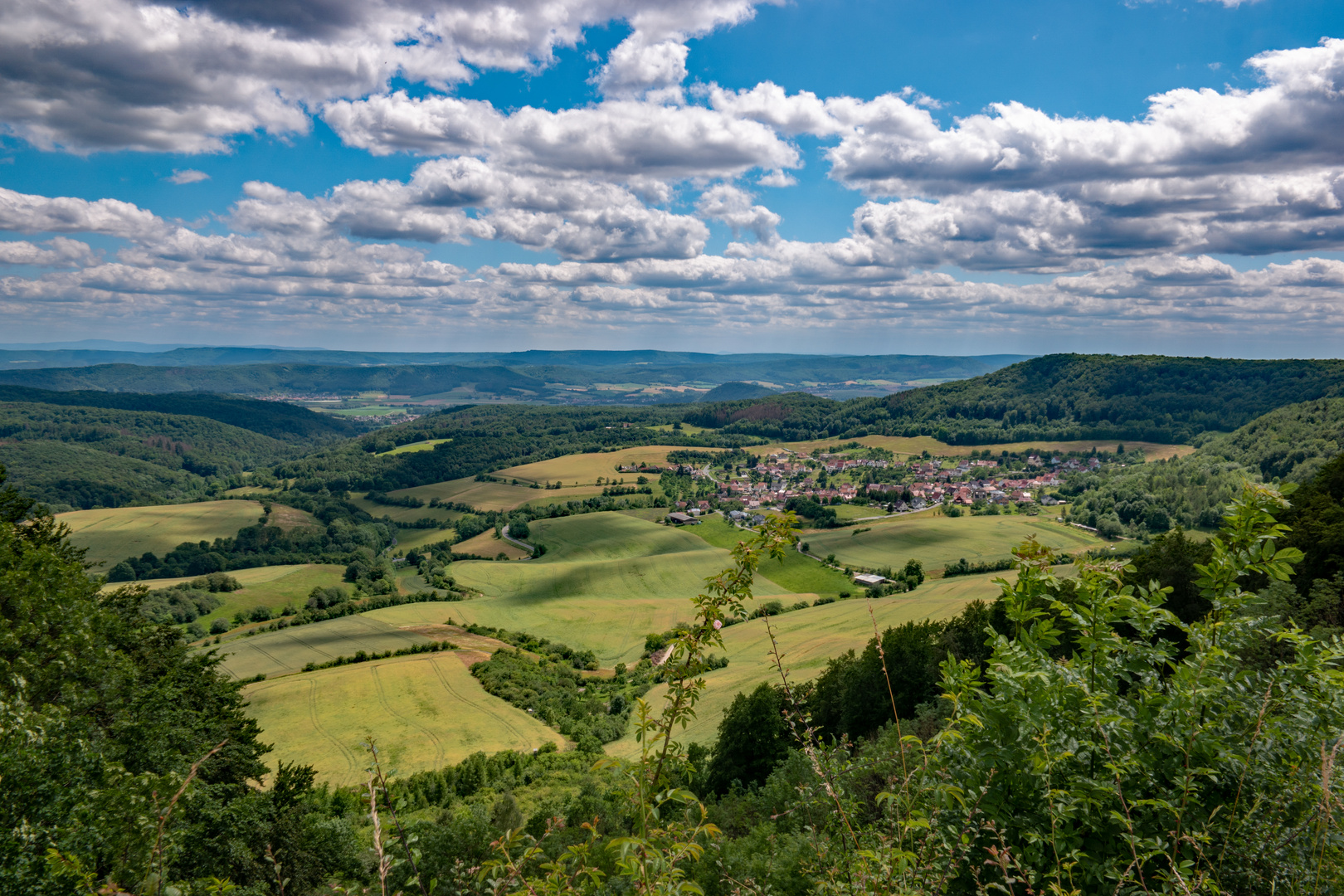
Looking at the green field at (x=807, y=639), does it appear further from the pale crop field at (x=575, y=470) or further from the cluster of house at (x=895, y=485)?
the pale crop field at (x=575, y=470)

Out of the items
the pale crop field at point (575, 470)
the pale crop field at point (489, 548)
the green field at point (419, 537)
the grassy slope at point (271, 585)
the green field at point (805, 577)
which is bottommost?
the green field at point (419, 537)

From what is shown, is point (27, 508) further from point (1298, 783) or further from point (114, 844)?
point (1298, 783)

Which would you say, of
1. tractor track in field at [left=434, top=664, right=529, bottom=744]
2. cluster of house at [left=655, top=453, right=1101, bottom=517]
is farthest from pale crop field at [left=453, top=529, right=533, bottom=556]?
tractor track in field at [left=434, top=664, right=529, bottom=744]

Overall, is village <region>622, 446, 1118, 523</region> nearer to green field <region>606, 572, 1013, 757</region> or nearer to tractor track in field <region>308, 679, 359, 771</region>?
green field <region>606, 572, 1013, 757</region>

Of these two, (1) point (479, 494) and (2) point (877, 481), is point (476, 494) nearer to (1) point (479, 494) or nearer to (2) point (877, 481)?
(1) point (479, 494)

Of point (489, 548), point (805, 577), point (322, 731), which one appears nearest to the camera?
point (322, 731)

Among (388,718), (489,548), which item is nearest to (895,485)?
(489,548)

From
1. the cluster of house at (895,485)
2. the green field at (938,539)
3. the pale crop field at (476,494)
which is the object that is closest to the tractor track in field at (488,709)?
the green field at (938,539)
